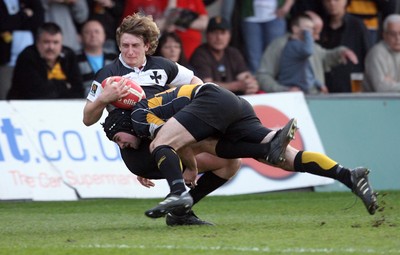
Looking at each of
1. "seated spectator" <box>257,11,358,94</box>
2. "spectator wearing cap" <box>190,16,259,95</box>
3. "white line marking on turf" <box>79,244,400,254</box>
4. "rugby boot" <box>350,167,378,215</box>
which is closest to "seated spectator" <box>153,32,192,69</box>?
"spectator wearing cap" <box>190,16,259,95</box>

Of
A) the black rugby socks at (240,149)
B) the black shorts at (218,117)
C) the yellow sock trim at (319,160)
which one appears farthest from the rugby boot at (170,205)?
the yellow sock trim at (319,160)

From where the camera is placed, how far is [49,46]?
46.5 feet

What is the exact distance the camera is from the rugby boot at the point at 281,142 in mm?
8516

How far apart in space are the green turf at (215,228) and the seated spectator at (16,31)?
260 centimetres

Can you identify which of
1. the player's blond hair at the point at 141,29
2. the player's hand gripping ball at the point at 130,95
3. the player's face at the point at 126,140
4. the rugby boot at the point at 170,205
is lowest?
the rugby boot at the point at 170,205

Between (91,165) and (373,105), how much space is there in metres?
3.77

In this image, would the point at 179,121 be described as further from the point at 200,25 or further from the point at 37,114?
the point at 200,25

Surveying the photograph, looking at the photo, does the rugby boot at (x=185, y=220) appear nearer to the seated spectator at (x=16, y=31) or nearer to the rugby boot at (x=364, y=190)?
the rugby boot at (x=364, y=190)

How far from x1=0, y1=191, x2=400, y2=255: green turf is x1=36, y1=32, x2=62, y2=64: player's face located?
2205 mm

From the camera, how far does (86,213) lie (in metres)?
11.5

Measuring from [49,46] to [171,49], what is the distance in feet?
5.07

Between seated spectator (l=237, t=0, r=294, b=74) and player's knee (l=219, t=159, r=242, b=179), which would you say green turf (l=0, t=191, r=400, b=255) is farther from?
seated spectator (l=237, t=0, r=294, b=74)

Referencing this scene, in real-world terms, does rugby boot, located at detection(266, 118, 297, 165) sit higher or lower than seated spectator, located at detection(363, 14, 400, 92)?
higher

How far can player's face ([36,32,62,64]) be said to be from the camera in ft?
46.3
